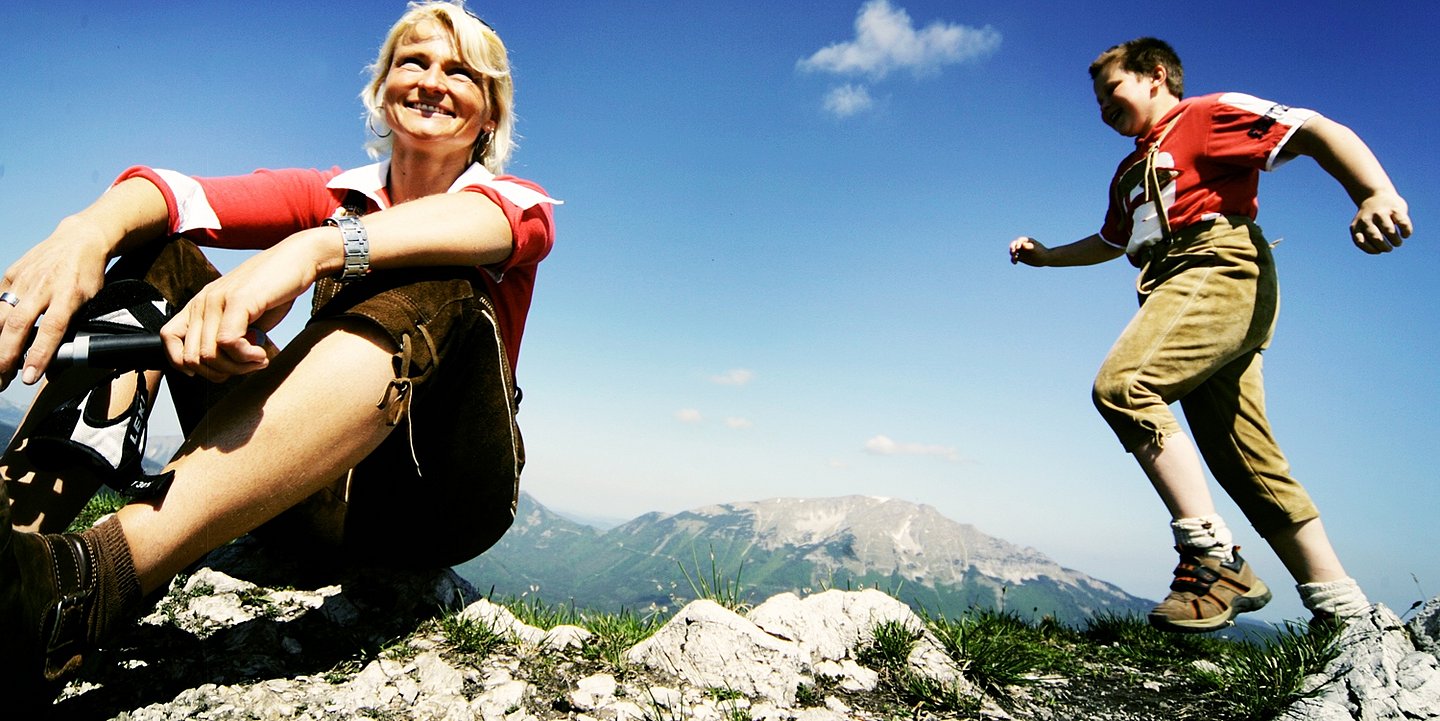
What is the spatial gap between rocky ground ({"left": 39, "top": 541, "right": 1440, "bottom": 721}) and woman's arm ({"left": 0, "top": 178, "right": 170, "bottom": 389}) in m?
1.05

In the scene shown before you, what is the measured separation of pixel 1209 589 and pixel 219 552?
183 inches

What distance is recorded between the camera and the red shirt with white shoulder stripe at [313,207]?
2.50 meters

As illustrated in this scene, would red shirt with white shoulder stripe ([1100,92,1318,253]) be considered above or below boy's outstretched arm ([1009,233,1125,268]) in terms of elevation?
above

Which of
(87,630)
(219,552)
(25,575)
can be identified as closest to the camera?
(25,575)

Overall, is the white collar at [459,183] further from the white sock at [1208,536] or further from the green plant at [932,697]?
the white sock at [1208,536]

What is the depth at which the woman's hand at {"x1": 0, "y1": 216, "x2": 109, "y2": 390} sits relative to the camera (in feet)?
6.17

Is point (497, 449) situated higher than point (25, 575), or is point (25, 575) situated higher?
point (497, 449)

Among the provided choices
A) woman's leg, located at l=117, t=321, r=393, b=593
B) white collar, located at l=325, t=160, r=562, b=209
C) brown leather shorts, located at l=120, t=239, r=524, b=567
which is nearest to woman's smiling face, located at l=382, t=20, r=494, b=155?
white collar, located at l=325, t=160, r=562, b=209

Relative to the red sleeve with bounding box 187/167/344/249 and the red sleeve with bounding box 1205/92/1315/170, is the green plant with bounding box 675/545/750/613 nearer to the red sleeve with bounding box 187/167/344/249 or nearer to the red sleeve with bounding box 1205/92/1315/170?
the red sleeve with bounding box 187/167/344/249

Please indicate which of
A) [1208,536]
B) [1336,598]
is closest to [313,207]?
[1208,536]

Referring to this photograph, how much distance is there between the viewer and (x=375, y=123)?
354cm

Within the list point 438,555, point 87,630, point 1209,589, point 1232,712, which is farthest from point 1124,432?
point 87,630

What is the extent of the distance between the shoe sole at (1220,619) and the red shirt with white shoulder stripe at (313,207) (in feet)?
10.1

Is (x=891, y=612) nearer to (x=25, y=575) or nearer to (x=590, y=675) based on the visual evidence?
(x=590, y=675)
